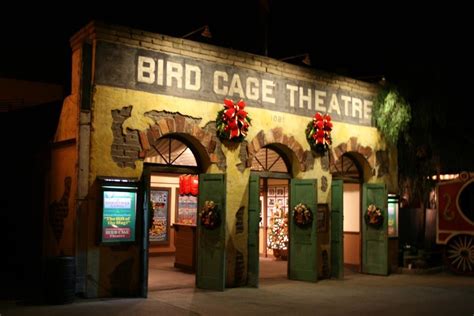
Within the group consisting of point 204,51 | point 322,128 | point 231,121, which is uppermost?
point 204,51

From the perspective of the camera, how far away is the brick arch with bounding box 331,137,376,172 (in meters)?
14.9

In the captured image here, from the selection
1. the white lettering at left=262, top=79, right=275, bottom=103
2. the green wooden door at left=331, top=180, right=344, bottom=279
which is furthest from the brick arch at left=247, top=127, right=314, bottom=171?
the green wooden door at left=331, top=180, right=344, bottom=279

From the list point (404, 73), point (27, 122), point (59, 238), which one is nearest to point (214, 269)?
Answer: point (59, 238)

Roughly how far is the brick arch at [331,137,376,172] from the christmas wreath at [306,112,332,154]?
1.87 feet

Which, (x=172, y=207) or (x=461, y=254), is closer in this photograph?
(x=461, y=254)

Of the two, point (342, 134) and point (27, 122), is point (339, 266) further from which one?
point (27, 122)

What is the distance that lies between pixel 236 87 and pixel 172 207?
23.7ft

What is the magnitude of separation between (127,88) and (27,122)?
168 inches

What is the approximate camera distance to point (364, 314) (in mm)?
9680

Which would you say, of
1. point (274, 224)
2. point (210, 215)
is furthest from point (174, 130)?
point (274, 224)

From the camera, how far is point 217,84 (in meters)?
12.6

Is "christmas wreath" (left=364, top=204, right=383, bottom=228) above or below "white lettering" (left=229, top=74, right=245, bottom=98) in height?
below

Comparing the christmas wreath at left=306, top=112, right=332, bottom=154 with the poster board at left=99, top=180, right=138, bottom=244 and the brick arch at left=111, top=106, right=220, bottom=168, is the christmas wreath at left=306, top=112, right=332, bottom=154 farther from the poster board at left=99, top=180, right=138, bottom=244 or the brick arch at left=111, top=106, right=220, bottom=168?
the poster board at left=99, top=180, right=138, bottom=244

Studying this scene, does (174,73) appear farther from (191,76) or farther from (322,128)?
(322,128)
